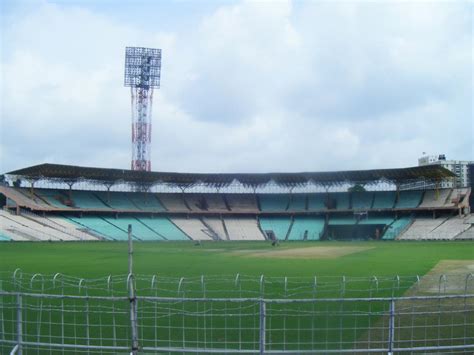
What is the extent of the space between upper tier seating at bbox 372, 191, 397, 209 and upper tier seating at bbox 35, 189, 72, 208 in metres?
47.9

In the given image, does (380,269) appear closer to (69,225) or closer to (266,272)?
(266,272)

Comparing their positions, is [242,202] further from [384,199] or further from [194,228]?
[384,199]

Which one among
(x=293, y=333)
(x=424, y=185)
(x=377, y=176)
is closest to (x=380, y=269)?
(x=293, y=333)

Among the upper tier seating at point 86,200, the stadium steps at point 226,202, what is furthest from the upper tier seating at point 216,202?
the upper tier seating at point 86,200

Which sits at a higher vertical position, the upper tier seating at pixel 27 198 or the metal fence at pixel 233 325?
the upper tier seating at pixel 27 198

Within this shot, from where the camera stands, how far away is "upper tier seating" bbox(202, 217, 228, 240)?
80812 mm

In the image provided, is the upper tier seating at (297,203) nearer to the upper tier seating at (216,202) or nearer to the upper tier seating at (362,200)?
the upper tier seating at (362,200)

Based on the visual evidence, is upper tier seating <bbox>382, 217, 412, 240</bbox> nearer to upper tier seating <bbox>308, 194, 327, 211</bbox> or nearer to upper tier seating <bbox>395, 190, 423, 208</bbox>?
upper tier seating <bbox>395, 190, 423, 208</bbox>

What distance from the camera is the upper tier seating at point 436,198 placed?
3061 inches

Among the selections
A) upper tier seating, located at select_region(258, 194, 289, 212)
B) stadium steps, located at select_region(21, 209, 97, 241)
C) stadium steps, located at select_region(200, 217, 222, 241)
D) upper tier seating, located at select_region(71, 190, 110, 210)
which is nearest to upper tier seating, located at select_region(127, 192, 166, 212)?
upper tier seating, located at select_region(71, 190, 110, 210)

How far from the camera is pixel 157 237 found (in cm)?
7456

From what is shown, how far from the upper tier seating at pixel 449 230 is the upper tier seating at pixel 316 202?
19872mm

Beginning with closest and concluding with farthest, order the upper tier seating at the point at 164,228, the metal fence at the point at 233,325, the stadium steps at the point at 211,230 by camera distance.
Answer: the metal fence at the point at 233,325 → the upper tier seating at the point at 164,228 → the stadium steps at the point at 211,230

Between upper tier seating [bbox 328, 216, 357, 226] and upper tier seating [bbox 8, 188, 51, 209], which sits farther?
upper tier seating [bbox 328, 216, 357, 226]
